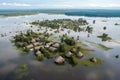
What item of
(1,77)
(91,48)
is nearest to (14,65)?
(1,77)

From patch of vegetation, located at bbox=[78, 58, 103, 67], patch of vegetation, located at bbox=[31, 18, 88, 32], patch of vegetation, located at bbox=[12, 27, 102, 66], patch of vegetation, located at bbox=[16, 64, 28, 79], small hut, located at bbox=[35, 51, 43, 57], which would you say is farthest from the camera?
patch of vegetation, located at bbox=[31, 18, 88, 32]

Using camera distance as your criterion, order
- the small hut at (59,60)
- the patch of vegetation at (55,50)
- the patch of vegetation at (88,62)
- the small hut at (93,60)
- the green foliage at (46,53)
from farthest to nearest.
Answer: the green foliage at (46,53)
the patch of vegetation at (55,50)
the small hut at (93,60)
the small hut at (59,60)
the patch of vegetation at (88,62)

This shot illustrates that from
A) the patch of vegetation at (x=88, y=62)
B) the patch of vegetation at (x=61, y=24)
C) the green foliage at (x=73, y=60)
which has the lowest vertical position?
the patch of vegetation at (x=61, y=24)

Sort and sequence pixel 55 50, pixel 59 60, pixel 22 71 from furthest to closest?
pixel 55 50 < pixel 59 60 < pixel 22 71

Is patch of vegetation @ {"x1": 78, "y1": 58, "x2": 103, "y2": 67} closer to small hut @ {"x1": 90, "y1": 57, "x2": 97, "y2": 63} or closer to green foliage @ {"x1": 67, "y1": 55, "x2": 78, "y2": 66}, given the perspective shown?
small hut @ {"x1": 90, "y1": 57, "x2": 97, "y2": 63}

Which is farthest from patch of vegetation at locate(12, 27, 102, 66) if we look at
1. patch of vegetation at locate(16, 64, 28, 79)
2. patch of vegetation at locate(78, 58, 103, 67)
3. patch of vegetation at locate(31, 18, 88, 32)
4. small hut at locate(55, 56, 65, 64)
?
patch of vegetation at locate(31, 18, 88, 32)

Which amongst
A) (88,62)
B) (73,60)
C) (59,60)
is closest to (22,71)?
(59,60)

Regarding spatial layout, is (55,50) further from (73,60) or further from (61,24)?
(61,24)

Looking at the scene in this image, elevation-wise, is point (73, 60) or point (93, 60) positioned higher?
point (73, 60)

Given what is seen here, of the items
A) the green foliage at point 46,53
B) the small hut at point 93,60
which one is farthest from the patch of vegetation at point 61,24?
the small hut at point 93,60

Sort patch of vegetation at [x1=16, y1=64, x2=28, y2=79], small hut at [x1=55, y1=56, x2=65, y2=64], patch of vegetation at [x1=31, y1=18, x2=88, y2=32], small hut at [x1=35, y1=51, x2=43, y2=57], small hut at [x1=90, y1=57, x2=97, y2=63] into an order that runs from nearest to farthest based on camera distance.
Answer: patch of vegetation at [x1=16, y1=64, x2=28, y2=79] → small hut at [x1=55, y1=56, x2=65, y2=64] → small hut at [x1=90, y1=57, x2=97, y2=63] → small hut at [x1=35, y1=51, x2=43, y2=57] → patch of vegetation at [x1=31, y1=18, x2=88, y2=32]

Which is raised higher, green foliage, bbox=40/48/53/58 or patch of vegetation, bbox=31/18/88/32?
green foliage, bbox=40/48/53/58

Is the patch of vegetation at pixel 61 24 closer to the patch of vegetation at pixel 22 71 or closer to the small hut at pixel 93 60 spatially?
the small hut at pixel 93 60
